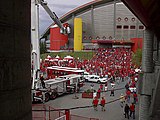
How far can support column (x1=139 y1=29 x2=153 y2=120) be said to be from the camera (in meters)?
11.3

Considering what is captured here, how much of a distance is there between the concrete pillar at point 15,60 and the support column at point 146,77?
897cm

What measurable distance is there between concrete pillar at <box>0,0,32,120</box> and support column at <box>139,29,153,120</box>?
353 inches

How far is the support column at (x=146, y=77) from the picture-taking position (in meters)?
11.3

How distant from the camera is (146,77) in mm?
Result: 11375

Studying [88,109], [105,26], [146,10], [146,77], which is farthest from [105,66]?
[105,26]

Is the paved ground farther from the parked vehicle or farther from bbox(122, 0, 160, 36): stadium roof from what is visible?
the parked vehicle

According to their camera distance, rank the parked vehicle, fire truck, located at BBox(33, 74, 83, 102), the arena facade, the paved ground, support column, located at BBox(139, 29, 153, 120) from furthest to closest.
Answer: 1. the arena facade
2. the parked vehicle
3. fire truck, located at BBox(33, 74, 83, 102)
4. the paved ground
5. support column, located at BBox(139, 29, 153, 120)

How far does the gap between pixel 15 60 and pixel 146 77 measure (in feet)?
31.1

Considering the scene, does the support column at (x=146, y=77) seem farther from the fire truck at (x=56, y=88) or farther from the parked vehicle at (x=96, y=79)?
the parked vehicle at (x=96, y=79)

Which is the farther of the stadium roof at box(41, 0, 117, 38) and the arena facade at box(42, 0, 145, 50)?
the stadium roof at box(41, 0, 117, 38)

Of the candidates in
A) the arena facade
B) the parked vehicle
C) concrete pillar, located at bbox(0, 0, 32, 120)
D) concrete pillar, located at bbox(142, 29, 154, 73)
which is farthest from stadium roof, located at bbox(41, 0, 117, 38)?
concrete pillar, located at bbox(0, 0, 32, 120)

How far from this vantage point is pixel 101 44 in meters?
82.1

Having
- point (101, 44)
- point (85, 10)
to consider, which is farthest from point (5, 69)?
point (85, 10)

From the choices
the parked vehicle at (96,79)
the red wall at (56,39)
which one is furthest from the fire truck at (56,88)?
the red wall at (56,39)
